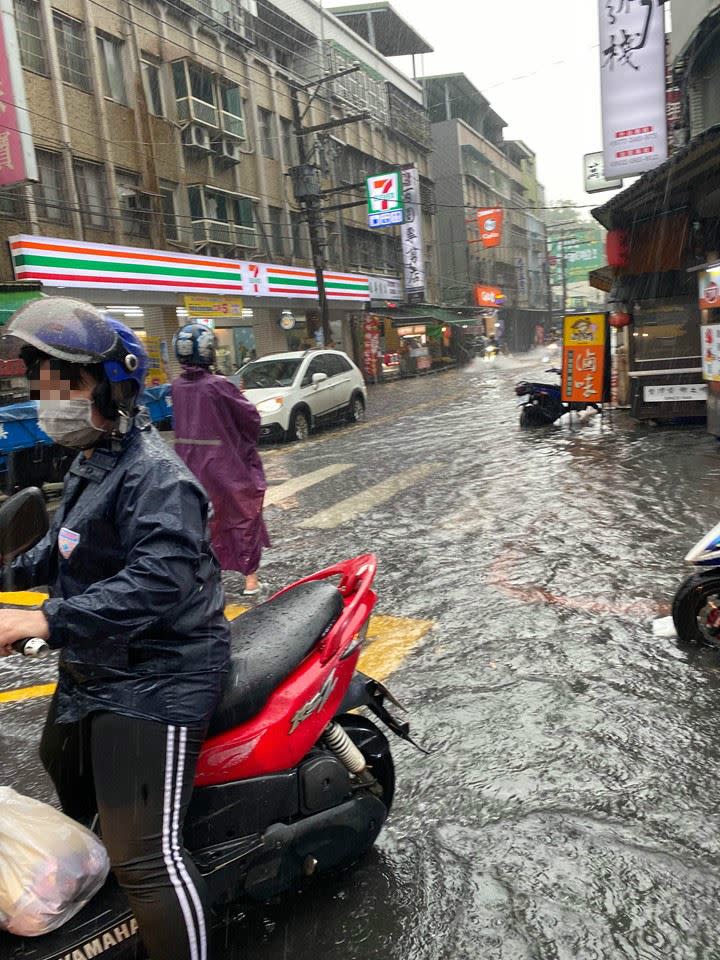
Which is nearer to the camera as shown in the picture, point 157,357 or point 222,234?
point 157,357

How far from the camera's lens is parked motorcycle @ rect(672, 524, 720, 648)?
371cm

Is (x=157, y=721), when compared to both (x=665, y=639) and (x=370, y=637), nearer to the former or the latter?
(x=370, y=637)

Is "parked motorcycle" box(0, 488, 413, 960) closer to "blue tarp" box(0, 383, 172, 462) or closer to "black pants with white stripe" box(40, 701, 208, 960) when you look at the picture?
"black pants with white stripe" box(40, 701, 208, 960)

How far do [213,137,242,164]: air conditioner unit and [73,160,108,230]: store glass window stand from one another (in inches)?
216

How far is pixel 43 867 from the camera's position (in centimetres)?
177

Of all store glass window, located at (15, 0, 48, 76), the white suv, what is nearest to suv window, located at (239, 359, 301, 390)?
the white suv

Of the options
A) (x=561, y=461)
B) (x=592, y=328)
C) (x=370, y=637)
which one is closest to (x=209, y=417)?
(x=370, y=637)

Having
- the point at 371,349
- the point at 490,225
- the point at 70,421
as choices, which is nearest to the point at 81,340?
the point at 70,421

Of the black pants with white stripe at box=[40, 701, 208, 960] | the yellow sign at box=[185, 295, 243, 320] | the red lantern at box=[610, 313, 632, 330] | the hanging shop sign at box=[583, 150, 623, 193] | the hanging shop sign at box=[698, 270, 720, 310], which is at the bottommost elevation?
the black pants with white stripe at box=[40, 701, 208, 960]

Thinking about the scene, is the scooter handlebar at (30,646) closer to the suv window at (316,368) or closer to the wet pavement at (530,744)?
the wet pavement at (530,744)

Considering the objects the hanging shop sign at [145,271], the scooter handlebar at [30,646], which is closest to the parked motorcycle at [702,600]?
the scooter handlebar at [30,646]

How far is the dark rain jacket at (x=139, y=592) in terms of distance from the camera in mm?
1657

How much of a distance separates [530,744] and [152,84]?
81.4 feet

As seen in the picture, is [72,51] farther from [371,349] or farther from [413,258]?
[413,258]
